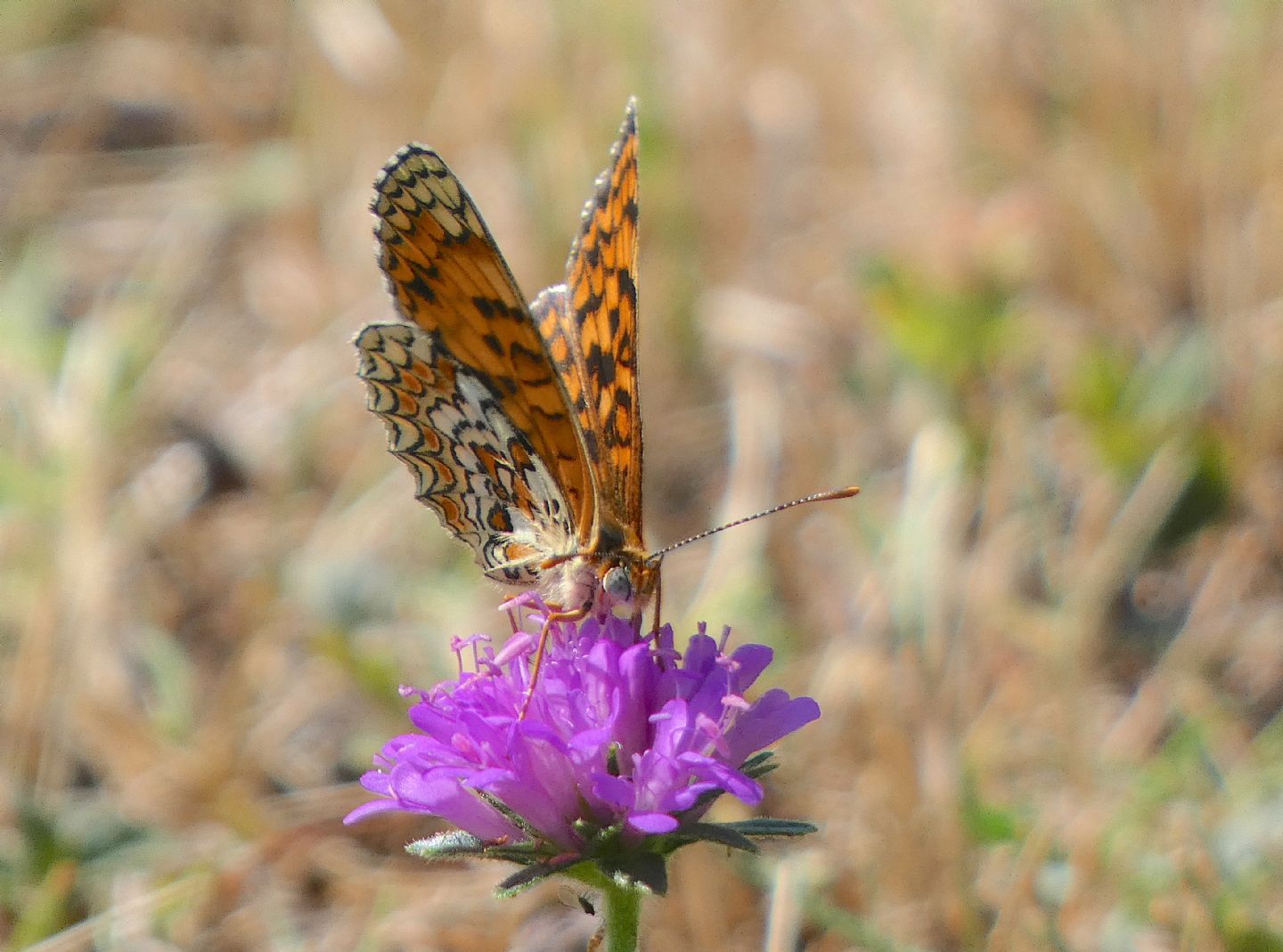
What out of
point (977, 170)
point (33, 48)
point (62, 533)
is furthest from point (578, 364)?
point (33, 48)

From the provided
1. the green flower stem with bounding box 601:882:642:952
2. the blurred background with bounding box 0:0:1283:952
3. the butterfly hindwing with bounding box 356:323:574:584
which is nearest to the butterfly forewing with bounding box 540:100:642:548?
the butterfly hindwing with bounding box 356:323:574:584

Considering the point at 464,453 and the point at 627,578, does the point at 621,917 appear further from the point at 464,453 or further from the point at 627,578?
the point at 464,453

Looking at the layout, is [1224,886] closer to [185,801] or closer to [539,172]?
[185,801]

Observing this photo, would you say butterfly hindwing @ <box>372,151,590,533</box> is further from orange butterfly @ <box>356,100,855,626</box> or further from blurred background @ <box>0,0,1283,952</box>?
blurred background @ <box>0,0,1283,952</box>

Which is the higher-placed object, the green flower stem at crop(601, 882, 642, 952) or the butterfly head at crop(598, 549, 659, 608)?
the butterfly head at crop(598, 549, 659, 608)

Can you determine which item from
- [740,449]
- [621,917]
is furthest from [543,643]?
[740,449]

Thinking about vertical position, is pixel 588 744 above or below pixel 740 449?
below
